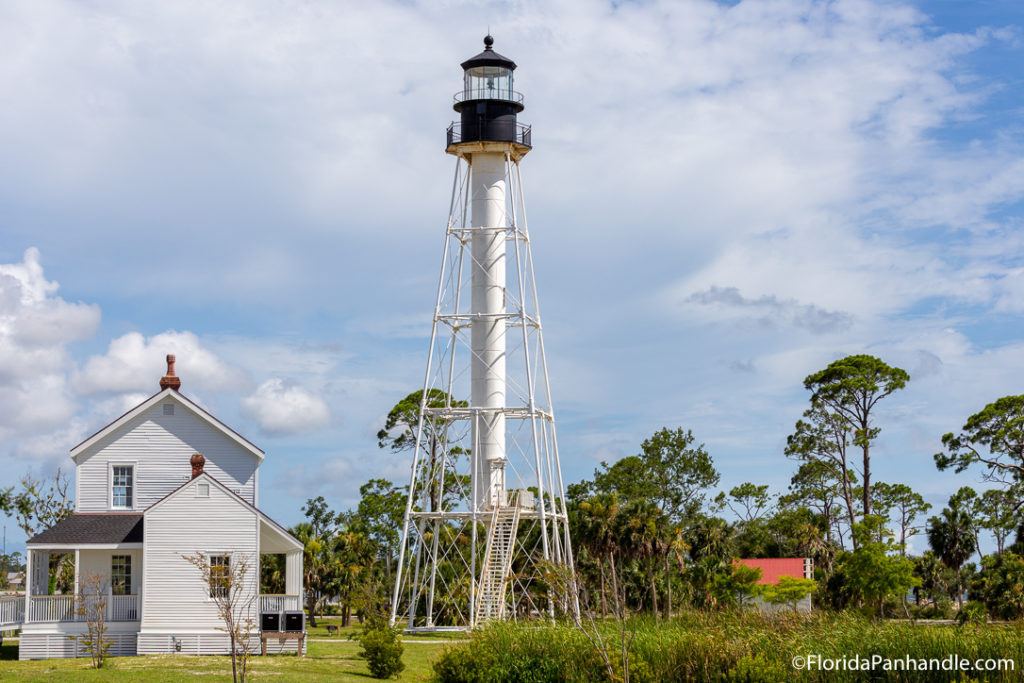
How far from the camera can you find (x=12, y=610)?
35.0m

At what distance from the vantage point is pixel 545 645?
25.0 meters

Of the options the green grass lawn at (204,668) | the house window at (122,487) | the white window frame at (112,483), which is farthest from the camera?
the house window at (122,487)

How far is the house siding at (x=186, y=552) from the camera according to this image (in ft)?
114

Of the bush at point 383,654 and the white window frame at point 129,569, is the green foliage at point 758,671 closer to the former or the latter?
the bush at point 383,654

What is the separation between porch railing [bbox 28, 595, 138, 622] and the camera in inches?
1368

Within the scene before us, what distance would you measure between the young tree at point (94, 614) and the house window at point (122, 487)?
11.0ft

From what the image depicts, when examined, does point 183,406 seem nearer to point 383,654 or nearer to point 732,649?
point 383,654

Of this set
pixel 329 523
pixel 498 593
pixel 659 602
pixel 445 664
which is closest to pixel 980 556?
pixel 659 602

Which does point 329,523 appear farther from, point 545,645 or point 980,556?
point 545,645

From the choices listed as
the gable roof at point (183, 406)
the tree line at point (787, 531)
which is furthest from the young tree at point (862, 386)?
the gable roof at point (183, 406)

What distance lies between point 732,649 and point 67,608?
73.1ft

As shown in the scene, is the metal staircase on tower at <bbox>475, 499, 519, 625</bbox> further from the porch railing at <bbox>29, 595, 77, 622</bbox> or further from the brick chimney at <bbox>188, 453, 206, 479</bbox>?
the porch railing at <bbox>29, 595, 77, 622</bbox>

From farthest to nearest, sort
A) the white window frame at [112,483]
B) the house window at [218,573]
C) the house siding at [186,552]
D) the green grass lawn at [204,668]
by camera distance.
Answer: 1. the white window frame at [112,483]
2. the house siding at [186,552]
3. the house window at [218,573]
4. the green grass lawn at [204,668]

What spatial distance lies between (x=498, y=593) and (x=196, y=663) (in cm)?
1336
